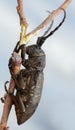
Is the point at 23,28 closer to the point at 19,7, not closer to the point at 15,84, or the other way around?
the point at 19,7

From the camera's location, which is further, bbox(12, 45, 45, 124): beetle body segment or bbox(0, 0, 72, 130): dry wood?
bbox(12, 45, 45, 124): beetle body segment

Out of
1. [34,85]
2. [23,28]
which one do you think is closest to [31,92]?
[34,85]

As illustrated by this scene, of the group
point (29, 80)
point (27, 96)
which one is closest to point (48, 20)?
point (29, 80)

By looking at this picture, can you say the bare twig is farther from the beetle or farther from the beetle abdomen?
the beetle abdomen

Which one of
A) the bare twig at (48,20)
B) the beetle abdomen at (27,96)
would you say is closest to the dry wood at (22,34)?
the bare twig at (48,20)

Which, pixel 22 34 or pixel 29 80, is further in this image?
pixel 29 80

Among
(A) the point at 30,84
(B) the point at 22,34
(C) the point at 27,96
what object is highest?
(B) the point at 22,34

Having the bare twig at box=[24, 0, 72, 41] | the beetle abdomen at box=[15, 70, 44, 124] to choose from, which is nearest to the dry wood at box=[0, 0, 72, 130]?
the bare twig at box=[24, 0, 72, 41]

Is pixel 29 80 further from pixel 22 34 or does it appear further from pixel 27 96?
pixel 22 34

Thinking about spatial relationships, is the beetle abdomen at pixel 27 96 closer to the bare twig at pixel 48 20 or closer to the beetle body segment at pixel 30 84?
the beetle body segment at pixel 30 84
